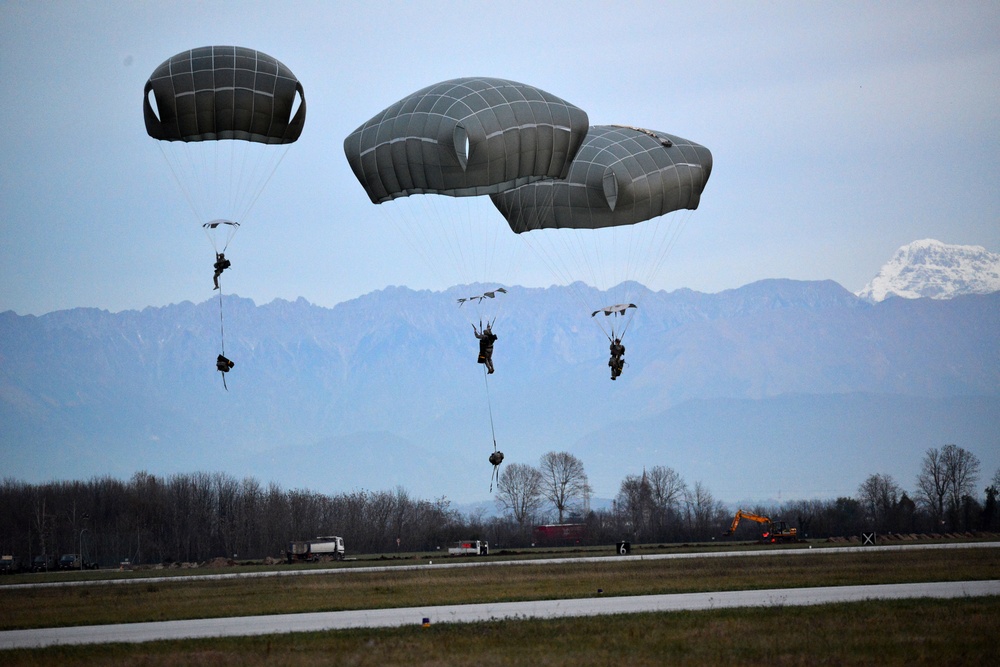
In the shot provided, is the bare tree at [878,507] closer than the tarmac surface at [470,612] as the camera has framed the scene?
No

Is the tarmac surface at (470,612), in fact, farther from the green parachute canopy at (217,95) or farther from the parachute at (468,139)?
the green parachute canopy at (217,95)

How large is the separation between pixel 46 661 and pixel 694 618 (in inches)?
510

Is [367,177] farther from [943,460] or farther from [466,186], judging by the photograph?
[943,460]

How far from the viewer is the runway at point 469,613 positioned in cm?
2412

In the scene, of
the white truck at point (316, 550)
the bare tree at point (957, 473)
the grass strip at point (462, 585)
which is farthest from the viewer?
the bare tree at point (957, 473)

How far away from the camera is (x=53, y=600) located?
35.8 metres

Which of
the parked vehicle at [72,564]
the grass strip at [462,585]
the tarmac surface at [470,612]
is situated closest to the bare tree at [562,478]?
the parked vehicle at [72,564]

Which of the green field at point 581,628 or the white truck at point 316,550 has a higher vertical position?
the green field at point 581,628

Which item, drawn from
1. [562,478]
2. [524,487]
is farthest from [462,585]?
[562,478]

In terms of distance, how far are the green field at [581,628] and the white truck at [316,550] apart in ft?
104

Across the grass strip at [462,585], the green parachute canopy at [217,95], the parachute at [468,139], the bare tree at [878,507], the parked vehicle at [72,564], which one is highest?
the green parachute canopy at [217,95]

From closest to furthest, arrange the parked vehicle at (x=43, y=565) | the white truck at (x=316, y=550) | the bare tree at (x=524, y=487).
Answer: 1. the white truck at (x=316, y=550)
2. the parked vehicle at (x=43, y=565)
3. the bare tree at (x=524, y=487)

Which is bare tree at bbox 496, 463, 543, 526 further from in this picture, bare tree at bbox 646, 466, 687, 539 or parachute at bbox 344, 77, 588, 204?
parachute at bbox 344, 77, 588, 204

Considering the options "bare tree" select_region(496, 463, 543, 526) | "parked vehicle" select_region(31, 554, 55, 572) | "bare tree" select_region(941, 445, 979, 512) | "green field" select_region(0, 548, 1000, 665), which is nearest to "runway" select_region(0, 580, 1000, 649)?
"green field" select_region(0, 548, 1000, 665)
